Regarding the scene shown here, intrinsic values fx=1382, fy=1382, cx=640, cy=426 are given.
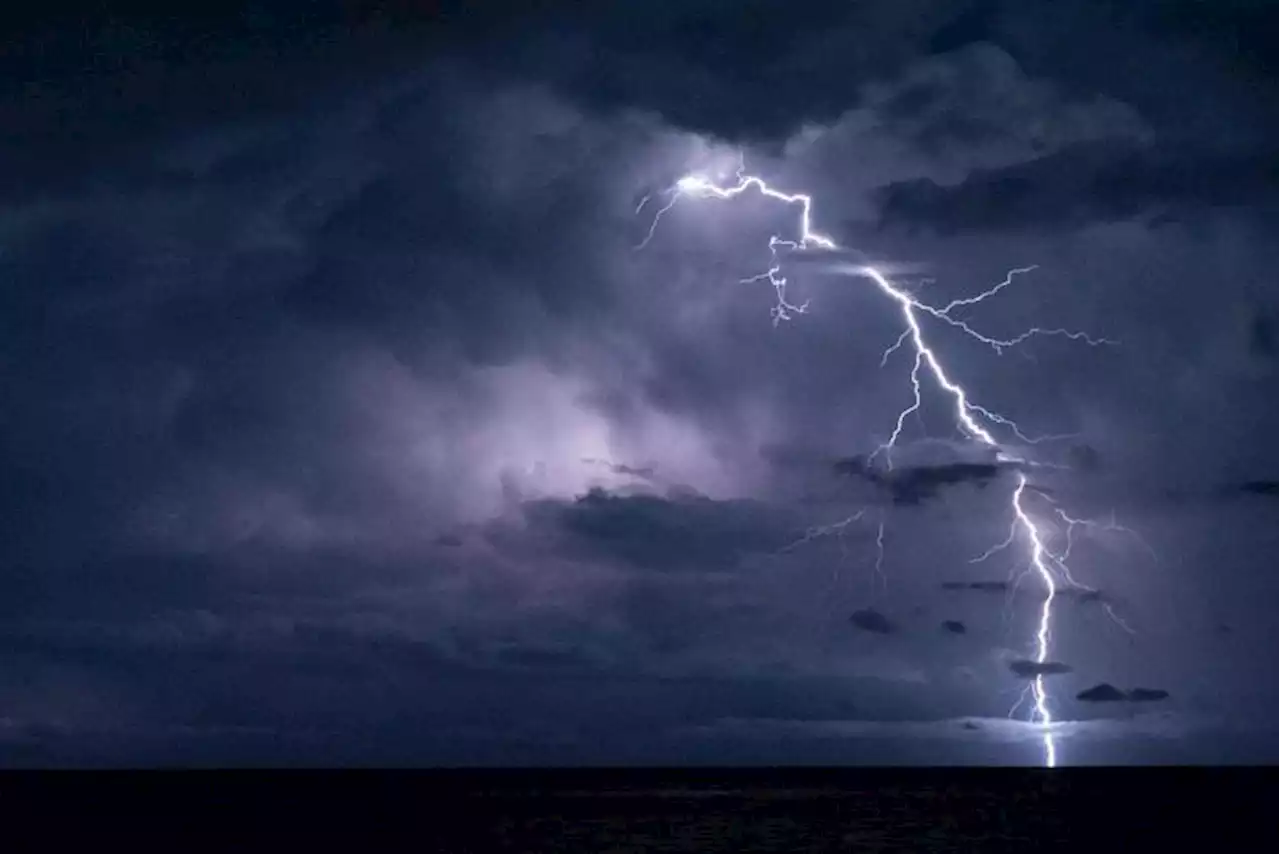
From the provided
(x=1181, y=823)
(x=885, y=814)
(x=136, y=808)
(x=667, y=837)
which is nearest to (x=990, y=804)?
(x=885, y=814)

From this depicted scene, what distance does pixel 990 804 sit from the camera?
196ft

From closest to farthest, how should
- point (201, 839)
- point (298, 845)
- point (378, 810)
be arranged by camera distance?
point (298, 845), point (201, 839), point (378, 810)

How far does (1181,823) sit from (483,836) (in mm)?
22837

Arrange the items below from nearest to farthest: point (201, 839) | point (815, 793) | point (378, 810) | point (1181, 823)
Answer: point (201, 839), point (1181, 823), point (378, 810), point (815, 793)

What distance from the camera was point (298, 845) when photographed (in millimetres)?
36938

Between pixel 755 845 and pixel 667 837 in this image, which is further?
pixel 667 837

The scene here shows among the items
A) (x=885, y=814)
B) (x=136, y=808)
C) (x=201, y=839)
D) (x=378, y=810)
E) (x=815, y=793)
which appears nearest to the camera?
(x=201, y=839)

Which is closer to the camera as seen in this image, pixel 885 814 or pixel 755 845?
pixel 755 845

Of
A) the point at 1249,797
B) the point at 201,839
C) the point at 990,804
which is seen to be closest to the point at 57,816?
the point at 201,839

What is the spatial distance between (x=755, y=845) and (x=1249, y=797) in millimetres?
37225

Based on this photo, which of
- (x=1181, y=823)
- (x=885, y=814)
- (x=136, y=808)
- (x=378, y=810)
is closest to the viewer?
(x=1181, y=823)

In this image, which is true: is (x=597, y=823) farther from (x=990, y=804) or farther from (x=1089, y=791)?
(x=1089, y=791)

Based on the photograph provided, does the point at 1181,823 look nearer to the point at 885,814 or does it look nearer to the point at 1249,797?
the point at 885,814

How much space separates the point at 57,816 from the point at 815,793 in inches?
1540
